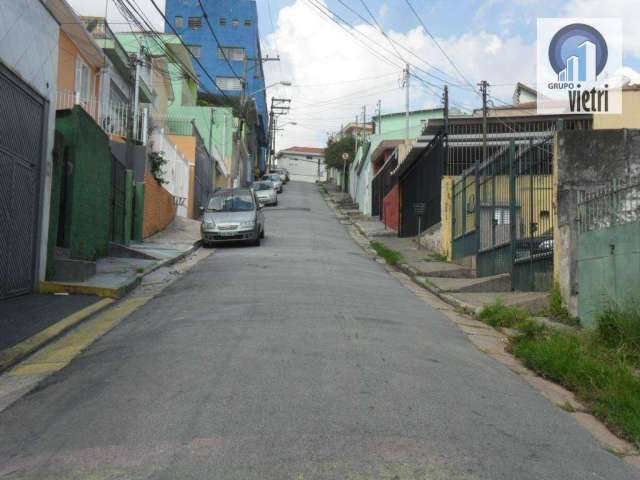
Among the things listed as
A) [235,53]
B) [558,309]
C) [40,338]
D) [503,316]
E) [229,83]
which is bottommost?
[40,338]

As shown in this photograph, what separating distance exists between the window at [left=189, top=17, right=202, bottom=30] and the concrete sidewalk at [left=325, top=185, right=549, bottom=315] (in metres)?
49.7

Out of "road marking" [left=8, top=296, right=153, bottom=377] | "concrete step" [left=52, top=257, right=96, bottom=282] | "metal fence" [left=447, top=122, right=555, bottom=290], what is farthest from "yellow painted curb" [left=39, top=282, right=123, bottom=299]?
"metal fence" [left=447, top=122, right=555, bottom=290]

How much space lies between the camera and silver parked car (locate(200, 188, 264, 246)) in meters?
20.8

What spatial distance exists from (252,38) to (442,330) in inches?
2538

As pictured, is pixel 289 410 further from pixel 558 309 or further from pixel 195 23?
pixel 195 23

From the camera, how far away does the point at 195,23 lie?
6800 centimetres

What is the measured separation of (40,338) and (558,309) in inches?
283

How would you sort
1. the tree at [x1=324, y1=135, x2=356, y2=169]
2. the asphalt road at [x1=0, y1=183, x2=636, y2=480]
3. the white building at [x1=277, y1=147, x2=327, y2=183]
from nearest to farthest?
the asphalt road at [x1=0, y1=183, x2=636, y2=480] < the tree at [x1=324, y1=135, x2=356, y2=169] < the white building at [x1=277, y1=147, x2=327, y2=183]

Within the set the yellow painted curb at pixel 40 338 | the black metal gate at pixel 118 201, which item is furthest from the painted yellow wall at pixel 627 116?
the yellow painted curb at pixel 40 338

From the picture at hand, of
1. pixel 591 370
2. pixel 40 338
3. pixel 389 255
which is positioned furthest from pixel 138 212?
pixel 591 370

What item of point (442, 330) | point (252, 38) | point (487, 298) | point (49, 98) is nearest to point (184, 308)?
point (442, 330)

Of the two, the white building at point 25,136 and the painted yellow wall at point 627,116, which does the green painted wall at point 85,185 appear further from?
the painted yellow wall at point 627,116

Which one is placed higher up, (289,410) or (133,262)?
(133,262)

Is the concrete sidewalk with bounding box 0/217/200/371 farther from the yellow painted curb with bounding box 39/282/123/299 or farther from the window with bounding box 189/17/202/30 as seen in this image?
the window with bounding box 189/17/202/30
